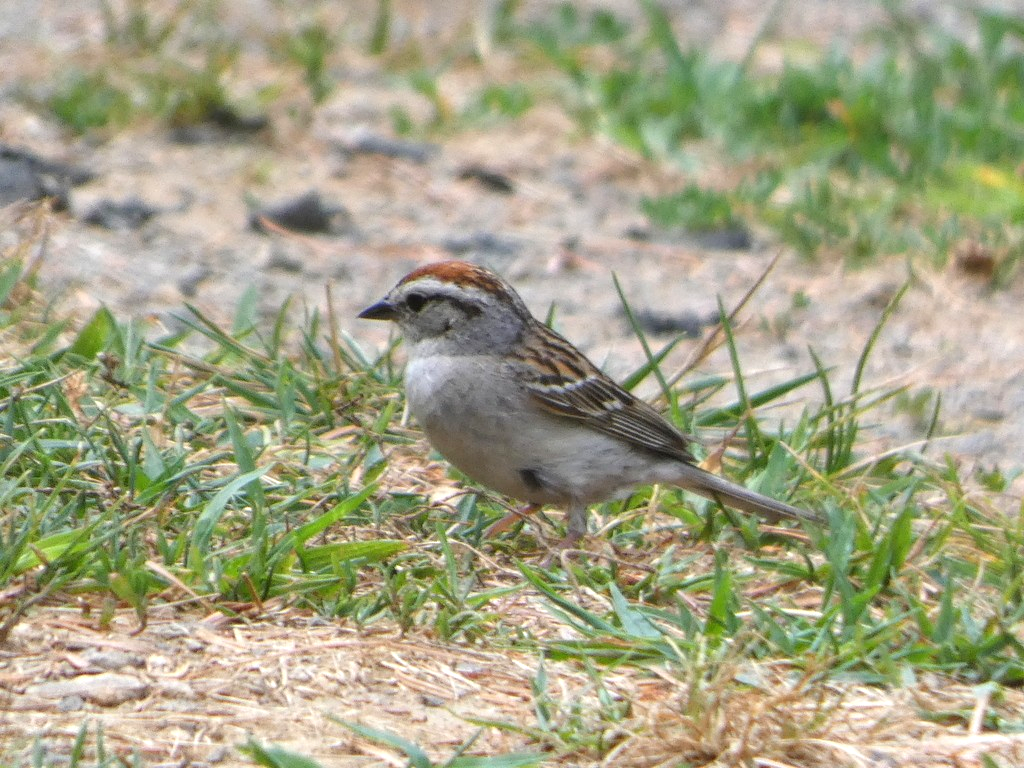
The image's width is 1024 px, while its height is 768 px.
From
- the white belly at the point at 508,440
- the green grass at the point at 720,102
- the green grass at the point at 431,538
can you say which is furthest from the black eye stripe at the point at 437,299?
the green grass at the point at 720,102

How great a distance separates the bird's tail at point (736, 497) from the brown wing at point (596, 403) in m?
0.07

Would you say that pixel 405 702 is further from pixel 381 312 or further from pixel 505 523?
pixel 381 312

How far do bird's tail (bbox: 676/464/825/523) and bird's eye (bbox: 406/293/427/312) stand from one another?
103 centimetres

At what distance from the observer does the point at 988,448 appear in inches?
244

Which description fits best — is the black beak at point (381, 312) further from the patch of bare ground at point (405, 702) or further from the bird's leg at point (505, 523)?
the patch of bare ground at point (405, 702)

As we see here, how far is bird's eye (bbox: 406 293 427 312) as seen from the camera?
5352 millimetres

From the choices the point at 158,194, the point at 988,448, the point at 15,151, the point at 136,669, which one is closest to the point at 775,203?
the point at 988,448

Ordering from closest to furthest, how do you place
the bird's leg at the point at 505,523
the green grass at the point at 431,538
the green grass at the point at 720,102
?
the green grass at the point at 431,538 → the bird's leg at the point at 505,523 → the green grass at the point at 720,102

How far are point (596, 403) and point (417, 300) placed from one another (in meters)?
0.69

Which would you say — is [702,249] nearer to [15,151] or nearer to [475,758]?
[15,151]

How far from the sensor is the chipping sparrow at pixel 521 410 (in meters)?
4.94

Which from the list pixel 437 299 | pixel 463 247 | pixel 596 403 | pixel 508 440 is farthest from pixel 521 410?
pixel 463 247

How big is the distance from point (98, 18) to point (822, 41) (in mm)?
A: 4742

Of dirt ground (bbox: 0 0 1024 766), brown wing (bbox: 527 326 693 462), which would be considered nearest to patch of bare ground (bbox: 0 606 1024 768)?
dirt ground (bbox: 0 0 1024 766)
